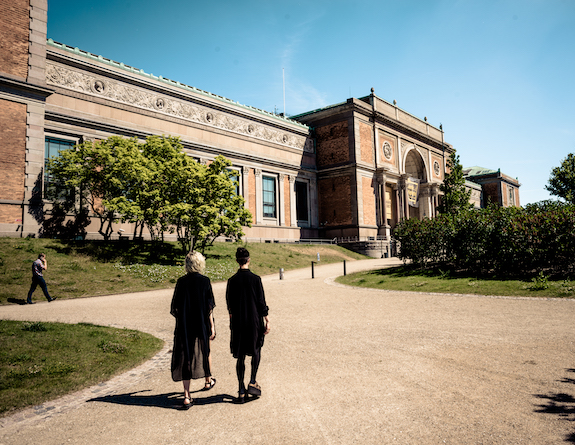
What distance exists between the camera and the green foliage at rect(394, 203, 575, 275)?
1559 centimetres

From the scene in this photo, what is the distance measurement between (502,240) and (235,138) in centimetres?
2842

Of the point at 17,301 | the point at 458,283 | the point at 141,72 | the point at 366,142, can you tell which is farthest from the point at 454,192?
the point at 17,301

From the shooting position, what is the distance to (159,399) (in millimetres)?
5223

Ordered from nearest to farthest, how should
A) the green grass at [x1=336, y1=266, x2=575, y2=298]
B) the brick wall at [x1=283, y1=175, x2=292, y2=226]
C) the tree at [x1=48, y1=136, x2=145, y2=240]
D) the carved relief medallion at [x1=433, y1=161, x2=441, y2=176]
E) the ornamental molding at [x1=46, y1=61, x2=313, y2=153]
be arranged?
the green grass at [x1=336, y1=266, x2=575, y2=298] → the tree at [x1=48, y1=136, x2=145, y2=240] → the ornamental molding at [x1=46, y1=61, x2=313, y2=153] → the brick wall at [x1=283, y1=175, x2=292, y2=226] → the carved relief medallion at [x1=433, y1=161, x2=441, y2=176]

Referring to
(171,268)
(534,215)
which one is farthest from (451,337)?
(171,268)

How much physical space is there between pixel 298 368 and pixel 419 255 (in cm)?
1627

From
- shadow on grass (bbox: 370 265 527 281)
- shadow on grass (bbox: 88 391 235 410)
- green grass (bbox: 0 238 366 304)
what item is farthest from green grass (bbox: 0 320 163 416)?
shadow on grass (bbox: 370 265 527 281)

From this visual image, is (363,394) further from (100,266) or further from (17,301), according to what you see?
(100,266)

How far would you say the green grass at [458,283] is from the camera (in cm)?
1318

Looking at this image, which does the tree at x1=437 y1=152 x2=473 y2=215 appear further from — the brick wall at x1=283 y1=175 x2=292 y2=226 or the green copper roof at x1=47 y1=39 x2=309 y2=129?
the green copper roof at x1=47 y1=39 x2=309 y2=129

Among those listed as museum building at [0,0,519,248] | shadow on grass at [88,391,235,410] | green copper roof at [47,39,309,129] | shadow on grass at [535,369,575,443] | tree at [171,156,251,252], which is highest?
green copper roof at [47,39,309,129]

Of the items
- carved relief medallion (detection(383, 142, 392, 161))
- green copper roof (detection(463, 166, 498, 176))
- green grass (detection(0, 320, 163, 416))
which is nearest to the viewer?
green grass (detection(0, 320, 163, 416))

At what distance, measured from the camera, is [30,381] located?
5691 mm

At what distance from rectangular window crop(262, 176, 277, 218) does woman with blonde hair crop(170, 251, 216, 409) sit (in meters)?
36.6
